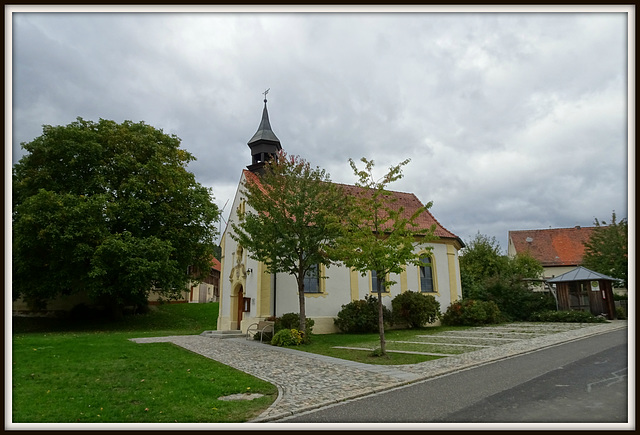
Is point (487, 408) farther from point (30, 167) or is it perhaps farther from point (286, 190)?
point (30, 167)

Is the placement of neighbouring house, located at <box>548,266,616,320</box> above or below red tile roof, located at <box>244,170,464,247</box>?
below

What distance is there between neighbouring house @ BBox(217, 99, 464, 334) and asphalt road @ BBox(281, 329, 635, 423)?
10.8 metres

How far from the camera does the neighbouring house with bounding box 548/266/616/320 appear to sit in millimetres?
23281

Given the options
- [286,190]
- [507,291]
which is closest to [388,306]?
[507,291]

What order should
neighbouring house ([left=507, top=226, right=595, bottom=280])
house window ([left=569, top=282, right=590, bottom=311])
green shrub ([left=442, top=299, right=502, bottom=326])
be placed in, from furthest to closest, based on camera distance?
neighbouring house ([left=507, top=226, right=595, bottom=280]) → house window ([left=569, top=282, right=590, bottom=311]) → green shrub ([left=442, top=299, right=502, bottom=326])

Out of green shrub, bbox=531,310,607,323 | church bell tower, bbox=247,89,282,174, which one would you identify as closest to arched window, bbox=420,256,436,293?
green shrub, bbox=531,310,607,323

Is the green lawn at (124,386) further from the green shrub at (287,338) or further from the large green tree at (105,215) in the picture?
the large green tree at (105,215)

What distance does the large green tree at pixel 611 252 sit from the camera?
27.3 meters

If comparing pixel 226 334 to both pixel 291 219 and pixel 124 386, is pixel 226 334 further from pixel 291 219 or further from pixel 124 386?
pixel 124 386

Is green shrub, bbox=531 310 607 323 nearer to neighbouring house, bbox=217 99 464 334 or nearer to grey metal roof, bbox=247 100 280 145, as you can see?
neighbouring house, bbox=217 99 464 334

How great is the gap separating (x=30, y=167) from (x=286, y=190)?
17804 millimetres

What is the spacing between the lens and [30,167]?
2533 centimetres

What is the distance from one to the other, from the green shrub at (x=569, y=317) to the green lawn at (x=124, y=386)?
20015mm

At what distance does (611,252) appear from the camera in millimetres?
28703
